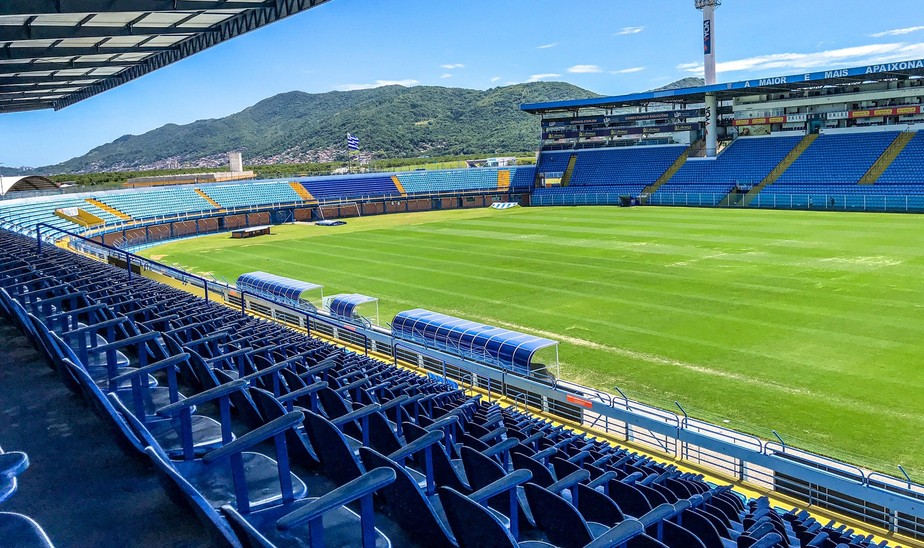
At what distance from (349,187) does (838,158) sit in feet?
147

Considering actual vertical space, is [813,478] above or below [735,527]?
below

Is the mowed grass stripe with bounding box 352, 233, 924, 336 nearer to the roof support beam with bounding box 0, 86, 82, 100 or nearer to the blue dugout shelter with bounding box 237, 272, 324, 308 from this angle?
the blue dugout shelter with bounding box 237, 272, 324, 308

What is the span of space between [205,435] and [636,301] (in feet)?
71.5

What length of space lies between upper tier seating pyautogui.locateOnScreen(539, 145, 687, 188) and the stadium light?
894 cm

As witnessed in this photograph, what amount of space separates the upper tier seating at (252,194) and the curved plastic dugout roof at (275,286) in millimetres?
37316

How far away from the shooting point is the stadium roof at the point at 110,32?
14489mm

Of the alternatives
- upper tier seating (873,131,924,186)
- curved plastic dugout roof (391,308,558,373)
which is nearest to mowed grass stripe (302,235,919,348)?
curved plastic dugout roof (391,308,558,373)

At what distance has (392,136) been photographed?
7052 inches

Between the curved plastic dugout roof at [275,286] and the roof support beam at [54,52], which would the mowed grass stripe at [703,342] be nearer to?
the curved plastic dugout roof at [275,286]

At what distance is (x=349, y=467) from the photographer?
16.3 feet

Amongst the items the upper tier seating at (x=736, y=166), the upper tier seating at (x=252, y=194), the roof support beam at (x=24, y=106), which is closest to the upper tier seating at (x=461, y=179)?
the upper tier seating at (x=252, y=194)

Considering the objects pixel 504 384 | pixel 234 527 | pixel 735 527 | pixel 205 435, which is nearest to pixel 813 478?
pixel 735 527

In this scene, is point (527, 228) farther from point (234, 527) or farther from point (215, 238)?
point (234, 527)

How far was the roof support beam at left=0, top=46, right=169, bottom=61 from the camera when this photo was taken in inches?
731
